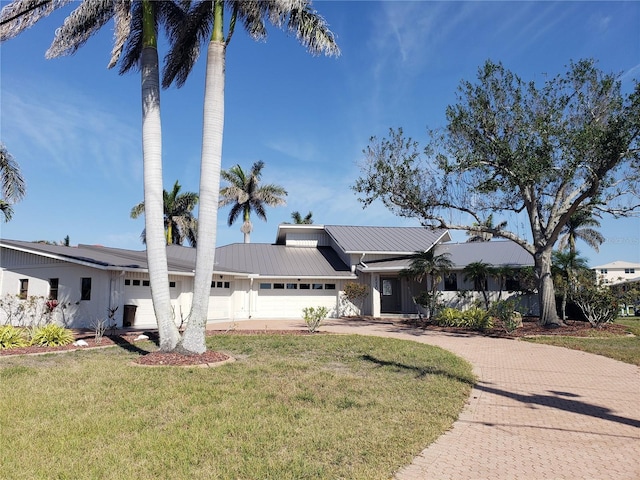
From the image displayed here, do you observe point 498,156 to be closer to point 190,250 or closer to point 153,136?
point 153,136

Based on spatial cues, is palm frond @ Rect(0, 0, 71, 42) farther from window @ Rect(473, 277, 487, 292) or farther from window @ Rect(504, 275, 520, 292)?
window @ Rect(504, 275, 520, 292)

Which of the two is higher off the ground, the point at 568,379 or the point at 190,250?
the point at 190,250

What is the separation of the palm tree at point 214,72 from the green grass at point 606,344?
35.5 ft

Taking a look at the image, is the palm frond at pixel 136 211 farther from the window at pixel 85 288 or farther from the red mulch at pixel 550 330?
the red mulch at pixel 550 330

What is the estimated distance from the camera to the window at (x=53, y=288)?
1789cm

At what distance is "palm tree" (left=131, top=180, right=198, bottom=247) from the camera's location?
38719 millimetres

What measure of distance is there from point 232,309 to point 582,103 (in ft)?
62.8

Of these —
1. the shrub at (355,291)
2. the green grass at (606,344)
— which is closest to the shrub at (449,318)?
the green grass at (606,344)

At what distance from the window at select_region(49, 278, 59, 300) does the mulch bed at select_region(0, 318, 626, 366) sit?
277 centimetres

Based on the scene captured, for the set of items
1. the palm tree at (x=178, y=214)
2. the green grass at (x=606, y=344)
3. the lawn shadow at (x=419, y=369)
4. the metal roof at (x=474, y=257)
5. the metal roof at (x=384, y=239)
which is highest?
the palm tree at (x=178, y=214)

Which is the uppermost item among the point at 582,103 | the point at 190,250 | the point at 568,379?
the point at 582,103

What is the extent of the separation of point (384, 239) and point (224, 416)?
23.0 m

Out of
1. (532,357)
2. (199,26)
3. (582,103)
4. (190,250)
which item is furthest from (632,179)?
(190,250)

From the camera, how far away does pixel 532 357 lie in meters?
11.6
